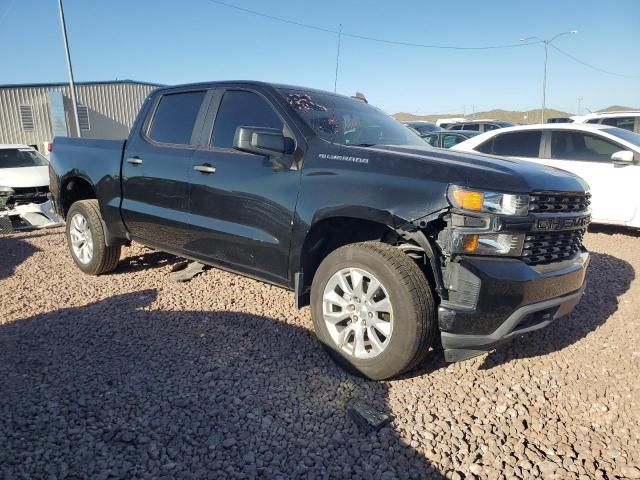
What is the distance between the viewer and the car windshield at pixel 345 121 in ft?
11.9

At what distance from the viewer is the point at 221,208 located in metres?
3.80

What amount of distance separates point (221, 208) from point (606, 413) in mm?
2880

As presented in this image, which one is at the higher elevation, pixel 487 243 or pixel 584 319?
pixel 487 243

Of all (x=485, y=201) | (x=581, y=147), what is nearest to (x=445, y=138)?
(x=581, y=147)

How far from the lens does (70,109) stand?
25328 millimetres

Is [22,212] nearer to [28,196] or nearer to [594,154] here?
[28,196]

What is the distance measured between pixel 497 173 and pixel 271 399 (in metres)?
1.85

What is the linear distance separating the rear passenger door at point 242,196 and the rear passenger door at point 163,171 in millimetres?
180

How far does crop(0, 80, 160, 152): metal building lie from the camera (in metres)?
23.9

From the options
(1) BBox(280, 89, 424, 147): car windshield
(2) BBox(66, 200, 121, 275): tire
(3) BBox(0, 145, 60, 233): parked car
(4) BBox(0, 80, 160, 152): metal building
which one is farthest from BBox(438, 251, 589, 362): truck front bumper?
(4) BBox(0, 80, 160, 152): metal building

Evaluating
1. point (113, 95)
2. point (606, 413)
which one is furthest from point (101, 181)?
point (113, 95)

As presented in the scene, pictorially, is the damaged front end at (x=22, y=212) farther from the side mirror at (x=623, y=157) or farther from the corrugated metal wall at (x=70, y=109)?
the corrugated metal wall at (x=70, y=109)

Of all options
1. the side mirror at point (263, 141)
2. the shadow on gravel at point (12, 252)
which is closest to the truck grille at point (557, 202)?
the side mirror at point (263, 141)

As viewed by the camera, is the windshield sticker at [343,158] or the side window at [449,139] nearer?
the windshield sticker at [343,158]
